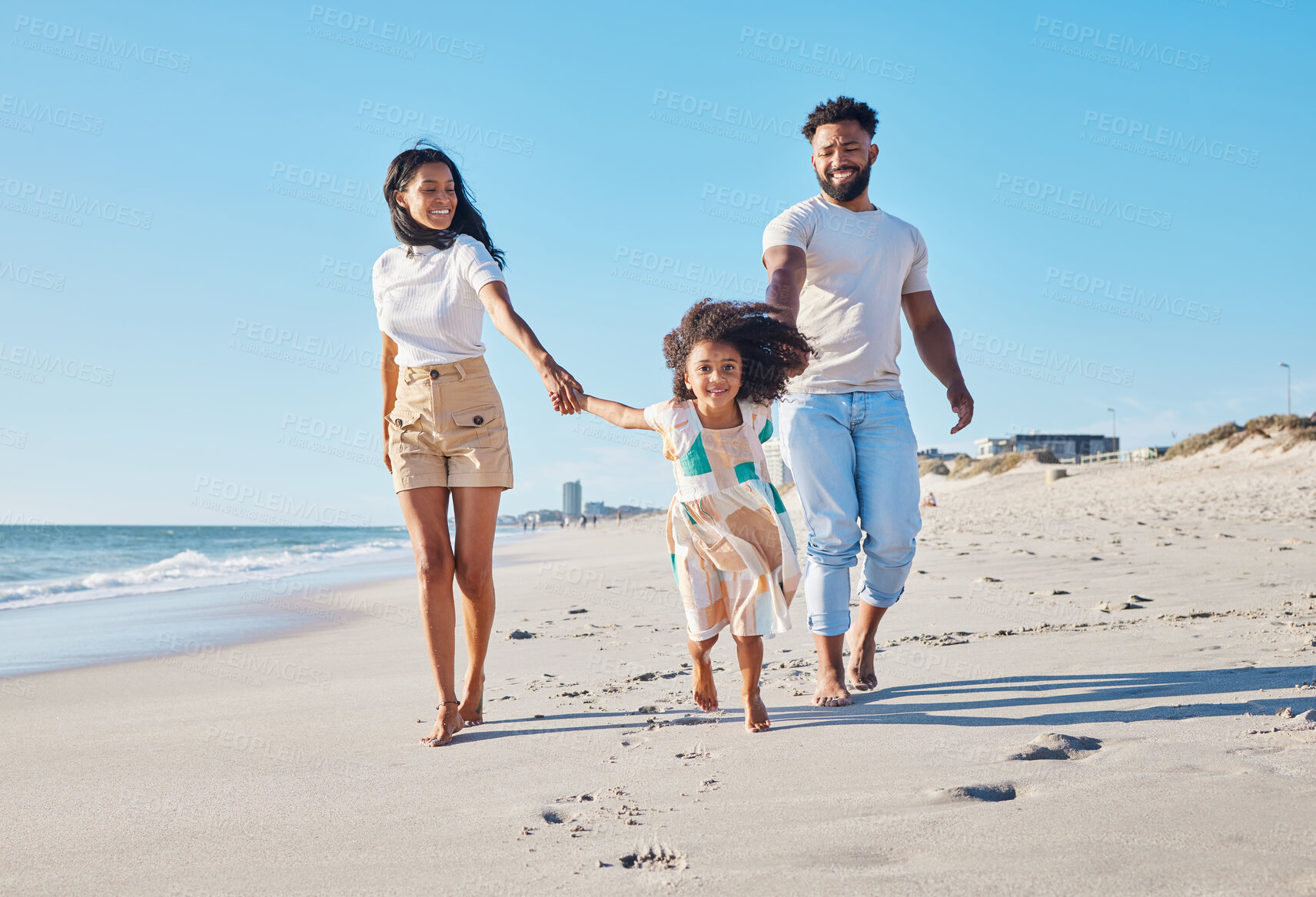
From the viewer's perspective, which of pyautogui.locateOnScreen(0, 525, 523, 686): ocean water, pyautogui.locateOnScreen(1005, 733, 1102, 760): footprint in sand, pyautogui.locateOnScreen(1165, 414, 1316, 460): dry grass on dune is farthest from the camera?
pyautogui.locateOnScreen(1165, 414, 1316, 460): dry grass on dune

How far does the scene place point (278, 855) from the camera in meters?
1.87

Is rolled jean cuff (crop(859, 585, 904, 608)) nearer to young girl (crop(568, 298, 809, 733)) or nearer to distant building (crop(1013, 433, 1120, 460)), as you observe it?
young girl (crop(568, 298, 809, 733))

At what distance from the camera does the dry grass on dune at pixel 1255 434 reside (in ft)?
72.6

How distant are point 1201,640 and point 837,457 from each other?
5.97 feet

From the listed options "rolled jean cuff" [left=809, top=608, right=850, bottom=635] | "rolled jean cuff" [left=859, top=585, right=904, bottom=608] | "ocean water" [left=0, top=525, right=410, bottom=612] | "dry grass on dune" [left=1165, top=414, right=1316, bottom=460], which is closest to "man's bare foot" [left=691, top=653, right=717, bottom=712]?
"rolled jean cuff" [left=809, top=608, right=850, bottom=635]

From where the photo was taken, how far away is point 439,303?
10.4 feet

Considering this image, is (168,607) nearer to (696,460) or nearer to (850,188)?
(696,460)

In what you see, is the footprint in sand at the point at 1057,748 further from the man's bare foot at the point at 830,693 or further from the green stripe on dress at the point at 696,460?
the green stripe on dress at the point at 696,460

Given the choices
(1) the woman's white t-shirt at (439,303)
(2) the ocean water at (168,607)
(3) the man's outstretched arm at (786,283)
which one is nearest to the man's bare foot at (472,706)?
(1) the woman's white t-shirt at (439,303)

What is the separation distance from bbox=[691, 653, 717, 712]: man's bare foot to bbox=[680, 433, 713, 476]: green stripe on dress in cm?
63

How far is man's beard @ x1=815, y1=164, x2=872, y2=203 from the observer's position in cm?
349

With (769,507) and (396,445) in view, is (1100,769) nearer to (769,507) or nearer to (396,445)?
(769,507)

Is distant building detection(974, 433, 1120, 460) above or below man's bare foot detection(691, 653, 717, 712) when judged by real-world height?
above

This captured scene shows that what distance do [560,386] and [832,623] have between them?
1292 millimetres
